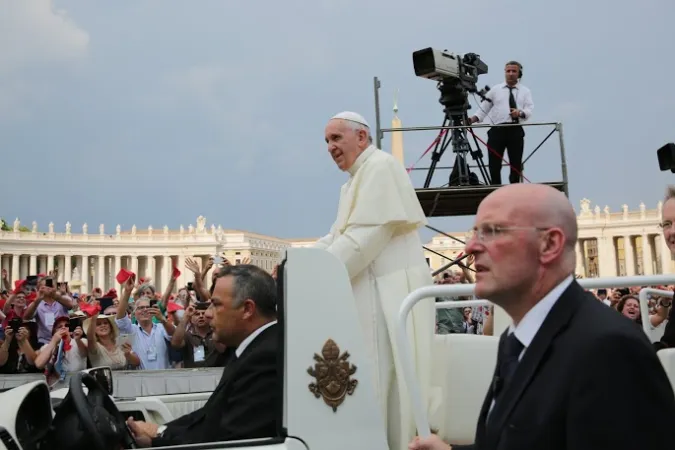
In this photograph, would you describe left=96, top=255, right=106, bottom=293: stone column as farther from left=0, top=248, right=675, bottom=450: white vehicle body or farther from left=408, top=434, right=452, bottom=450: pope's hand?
left=408, top=434, right=452, bottom=450: pope's hand

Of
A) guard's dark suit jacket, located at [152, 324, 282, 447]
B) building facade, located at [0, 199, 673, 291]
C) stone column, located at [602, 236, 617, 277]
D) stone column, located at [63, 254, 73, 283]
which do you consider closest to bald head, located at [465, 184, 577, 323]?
guard's dark suit jacket, located at [152, 324, 282, 447]

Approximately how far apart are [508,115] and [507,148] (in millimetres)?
443

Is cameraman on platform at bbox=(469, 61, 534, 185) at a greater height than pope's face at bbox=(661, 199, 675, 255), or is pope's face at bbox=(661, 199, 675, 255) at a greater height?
cameraman on platform at bbox=(469, 61, 534, 185)

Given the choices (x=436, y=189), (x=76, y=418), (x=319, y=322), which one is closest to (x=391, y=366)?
(x=319, y=322)

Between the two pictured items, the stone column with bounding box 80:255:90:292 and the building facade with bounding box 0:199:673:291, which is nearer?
the building facade with bounding box 0:199:673:291

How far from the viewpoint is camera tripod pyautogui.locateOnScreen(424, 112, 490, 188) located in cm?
904

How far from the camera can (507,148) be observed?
9.60m

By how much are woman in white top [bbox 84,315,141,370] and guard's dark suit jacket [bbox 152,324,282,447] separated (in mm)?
4103

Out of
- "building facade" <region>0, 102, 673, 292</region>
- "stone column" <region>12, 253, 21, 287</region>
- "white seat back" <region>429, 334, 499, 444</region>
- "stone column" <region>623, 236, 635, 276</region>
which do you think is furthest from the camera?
"stone column" <region>623, 236, 635, 276</region>

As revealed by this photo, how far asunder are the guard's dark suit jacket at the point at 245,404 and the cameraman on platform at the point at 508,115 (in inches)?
263

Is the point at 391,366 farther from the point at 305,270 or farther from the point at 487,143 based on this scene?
the point at 487,143

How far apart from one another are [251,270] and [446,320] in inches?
172

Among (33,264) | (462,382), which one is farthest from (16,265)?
(462,382)

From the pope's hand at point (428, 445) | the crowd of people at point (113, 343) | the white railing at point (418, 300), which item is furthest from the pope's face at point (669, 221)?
the crowd of people at point (113, 343)
